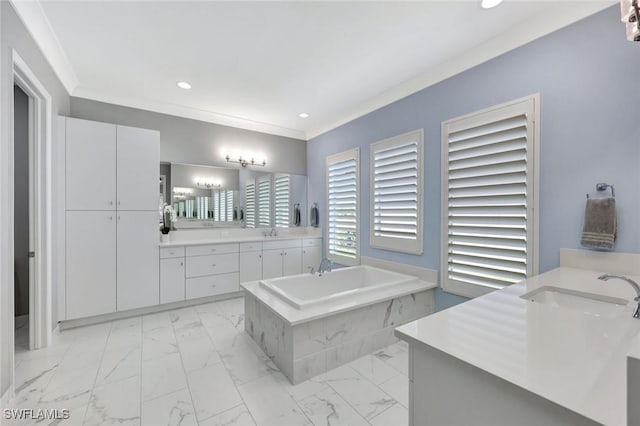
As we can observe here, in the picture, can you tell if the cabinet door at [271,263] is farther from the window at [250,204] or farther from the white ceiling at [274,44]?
the white ceiling at [274,44]

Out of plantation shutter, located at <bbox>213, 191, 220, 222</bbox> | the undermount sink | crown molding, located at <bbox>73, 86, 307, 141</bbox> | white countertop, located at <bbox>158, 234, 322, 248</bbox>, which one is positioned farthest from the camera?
plantation shutter, located at <bbox>213, 191, 220, 222</bbox>

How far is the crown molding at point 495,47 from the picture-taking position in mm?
1861

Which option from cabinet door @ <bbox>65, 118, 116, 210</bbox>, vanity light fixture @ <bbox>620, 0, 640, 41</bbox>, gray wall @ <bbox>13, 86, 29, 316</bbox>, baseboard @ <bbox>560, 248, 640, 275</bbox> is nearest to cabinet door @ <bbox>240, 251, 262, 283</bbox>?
cabinet door @ <bbox>65, 118, 116, 210</bbox>

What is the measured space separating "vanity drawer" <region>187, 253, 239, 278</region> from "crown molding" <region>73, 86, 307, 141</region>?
6.69 ft

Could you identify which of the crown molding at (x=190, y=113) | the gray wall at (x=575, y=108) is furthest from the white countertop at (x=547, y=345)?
the crown molding at (x=190, y=113)

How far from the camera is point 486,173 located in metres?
2.32

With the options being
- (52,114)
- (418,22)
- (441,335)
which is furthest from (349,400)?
(52,114)

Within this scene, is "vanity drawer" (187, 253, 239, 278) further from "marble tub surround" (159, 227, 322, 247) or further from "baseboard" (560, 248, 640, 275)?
"baseboard" (560, 248, 640, 275)

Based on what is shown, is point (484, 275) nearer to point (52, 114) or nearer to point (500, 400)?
point (500, 400)

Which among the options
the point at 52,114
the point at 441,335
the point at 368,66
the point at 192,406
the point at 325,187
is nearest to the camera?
the point at 441,335

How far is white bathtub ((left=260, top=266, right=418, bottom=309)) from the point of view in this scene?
104 inches

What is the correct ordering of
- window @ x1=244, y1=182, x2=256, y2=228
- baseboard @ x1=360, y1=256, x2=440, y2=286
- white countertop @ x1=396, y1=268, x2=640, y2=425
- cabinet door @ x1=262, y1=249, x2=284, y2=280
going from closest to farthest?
1. white countertop @ x1=396, y1=268, x2=640, y2=425
2. baseboard @ x1=360, y1=256, x2=440, y2=286
3. cabinet door @ x1=262, y1=249, x2=284, y2=280
4. window @ x1=244, y1=182, x2=256, y2=228

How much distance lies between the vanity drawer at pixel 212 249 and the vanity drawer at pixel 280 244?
466 millimetres

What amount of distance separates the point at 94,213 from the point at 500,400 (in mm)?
3726
